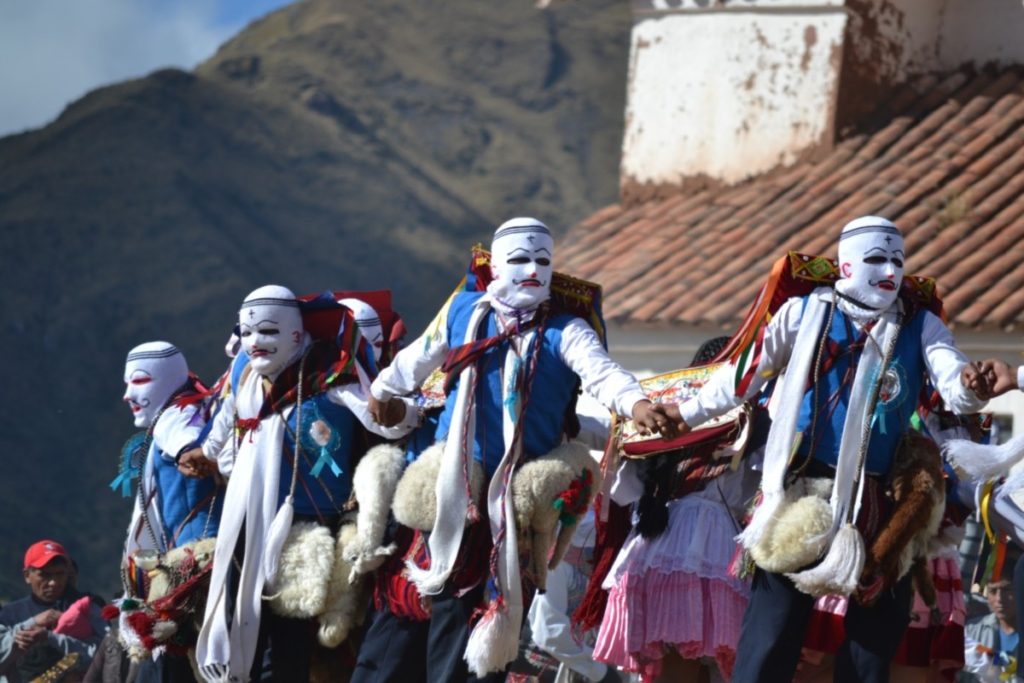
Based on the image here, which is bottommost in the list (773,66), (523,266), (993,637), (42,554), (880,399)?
(42,554)

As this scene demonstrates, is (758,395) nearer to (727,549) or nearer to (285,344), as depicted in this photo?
(727,549)

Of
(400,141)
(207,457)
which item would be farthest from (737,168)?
(400,141)

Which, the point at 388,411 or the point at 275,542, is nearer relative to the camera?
the point at 388,411

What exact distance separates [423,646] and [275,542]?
3.46ft

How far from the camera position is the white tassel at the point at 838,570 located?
6.80 m

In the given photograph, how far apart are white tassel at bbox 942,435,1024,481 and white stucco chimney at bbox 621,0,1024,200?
33.5 feet

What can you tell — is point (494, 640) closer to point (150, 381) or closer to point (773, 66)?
point (150, 381)

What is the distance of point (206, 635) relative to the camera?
838 centimetres

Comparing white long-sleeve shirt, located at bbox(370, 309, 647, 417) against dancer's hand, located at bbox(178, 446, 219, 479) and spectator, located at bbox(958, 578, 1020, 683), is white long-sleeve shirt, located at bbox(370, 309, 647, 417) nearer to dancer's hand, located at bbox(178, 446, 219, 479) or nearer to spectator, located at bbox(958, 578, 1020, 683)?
dancer's hand, located at bbox(178, 446, 219, 479)

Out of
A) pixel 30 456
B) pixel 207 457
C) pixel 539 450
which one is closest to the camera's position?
pixel 539 450

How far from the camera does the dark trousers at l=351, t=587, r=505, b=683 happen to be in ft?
24.2

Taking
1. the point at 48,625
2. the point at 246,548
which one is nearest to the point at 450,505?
the point at 246,548

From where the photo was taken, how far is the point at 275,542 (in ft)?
27.5

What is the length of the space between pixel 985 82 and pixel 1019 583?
1022 centimetres
